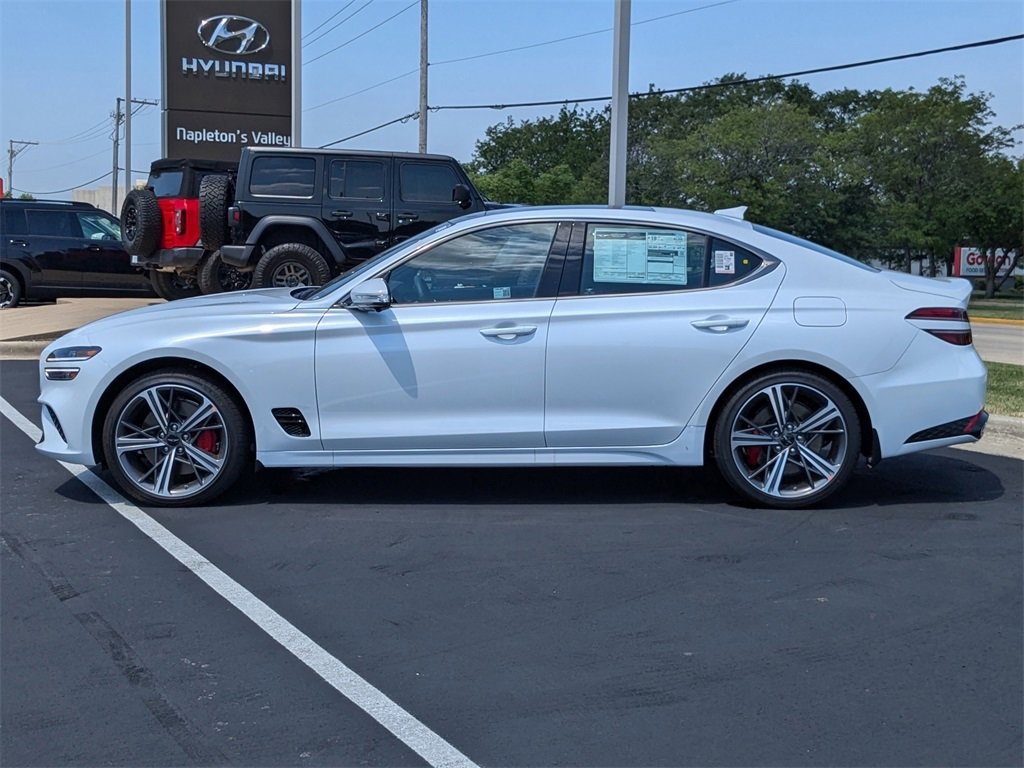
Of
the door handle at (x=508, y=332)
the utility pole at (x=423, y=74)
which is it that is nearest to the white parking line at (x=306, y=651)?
the door handle at (x=508, y=332)

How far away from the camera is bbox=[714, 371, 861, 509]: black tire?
19.4 feet

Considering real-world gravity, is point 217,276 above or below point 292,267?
below

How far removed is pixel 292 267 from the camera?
12484mm

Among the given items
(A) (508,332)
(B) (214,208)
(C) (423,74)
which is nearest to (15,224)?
(B) (214,208)

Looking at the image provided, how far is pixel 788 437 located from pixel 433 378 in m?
1.92

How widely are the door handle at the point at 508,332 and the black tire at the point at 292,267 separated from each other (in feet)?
22.2

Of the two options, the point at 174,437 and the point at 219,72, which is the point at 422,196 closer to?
the point at 174,437

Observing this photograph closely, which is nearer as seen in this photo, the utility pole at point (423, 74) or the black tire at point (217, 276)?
the black tire at point (217, 276)

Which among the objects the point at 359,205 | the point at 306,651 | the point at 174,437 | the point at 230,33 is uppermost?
the point at 230,33

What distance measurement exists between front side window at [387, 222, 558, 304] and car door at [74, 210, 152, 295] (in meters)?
12.6

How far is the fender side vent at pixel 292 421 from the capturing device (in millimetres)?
5867

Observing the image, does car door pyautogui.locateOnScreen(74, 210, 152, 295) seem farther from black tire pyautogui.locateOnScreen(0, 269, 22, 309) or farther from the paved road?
the paved road

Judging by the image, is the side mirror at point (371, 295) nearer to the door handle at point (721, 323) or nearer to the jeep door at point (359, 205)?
the door handle at point (721, 323)

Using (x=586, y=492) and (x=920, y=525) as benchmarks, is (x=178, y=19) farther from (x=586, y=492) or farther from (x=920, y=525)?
(x=920, y=525)
